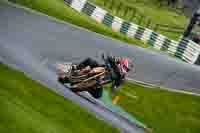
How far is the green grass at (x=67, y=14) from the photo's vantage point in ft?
101

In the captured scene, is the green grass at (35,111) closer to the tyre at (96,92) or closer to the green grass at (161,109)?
the tyre at (96,92)

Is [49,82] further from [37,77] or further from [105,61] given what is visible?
[105,61]

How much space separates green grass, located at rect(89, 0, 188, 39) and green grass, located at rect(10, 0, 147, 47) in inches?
371

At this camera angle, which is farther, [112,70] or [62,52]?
[62,52]

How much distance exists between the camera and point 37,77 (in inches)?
770

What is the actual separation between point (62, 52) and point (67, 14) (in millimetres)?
10329

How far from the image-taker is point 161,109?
22.3m

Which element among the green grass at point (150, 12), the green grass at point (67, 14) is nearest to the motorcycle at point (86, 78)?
the green grass at point (67, 14)

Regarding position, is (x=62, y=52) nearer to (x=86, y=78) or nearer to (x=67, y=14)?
(x=86, y=78)

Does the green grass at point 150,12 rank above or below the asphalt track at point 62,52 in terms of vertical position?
below

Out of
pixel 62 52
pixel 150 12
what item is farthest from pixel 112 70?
pixel 150 12

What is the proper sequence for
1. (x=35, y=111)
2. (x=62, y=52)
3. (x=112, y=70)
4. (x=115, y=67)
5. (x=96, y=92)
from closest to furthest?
(x=35, y=111), (x=96, y=92), (x=112, y=70), (x=115, y=67), (x=62, y=52)

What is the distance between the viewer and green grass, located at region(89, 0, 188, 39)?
148ft

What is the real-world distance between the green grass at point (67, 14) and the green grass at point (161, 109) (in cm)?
963
